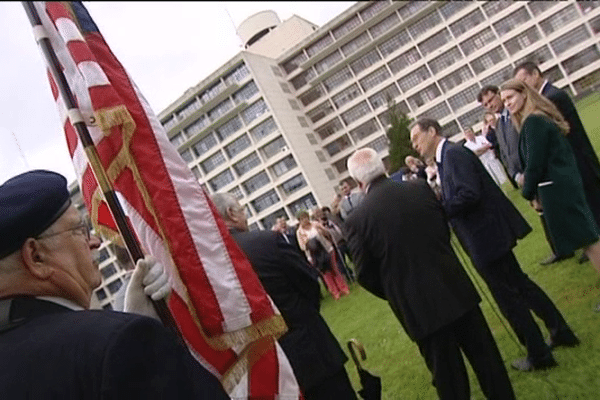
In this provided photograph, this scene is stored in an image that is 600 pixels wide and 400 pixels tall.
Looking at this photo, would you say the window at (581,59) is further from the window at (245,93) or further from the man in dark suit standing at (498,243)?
the man in dark suit standing at (498,243)

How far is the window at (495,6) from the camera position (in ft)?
151

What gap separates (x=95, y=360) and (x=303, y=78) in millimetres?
54744

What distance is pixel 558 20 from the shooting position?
4472 centimetres

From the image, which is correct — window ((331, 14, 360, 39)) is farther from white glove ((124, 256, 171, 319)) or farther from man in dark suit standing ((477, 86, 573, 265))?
white glove ((124, 256, 171, 319))

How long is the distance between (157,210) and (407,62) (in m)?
51.0

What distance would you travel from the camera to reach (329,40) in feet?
168

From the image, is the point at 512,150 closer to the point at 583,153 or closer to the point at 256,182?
the point at 583,153

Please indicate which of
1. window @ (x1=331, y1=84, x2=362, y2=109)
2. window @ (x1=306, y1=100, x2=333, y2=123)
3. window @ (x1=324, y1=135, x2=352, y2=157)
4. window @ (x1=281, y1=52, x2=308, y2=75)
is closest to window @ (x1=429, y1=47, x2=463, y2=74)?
window @ (x1=331, y1=84, x2=362, y2=109)

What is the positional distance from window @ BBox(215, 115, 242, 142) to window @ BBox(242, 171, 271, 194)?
586cm

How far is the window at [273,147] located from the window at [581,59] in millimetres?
28906

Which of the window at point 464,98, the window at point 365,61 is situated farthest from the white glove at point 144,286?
the window at point 365,61

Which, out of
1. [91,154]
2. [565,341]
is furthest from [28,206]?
[565,341]

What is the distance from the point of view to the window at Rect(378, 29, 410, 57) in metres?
49.5

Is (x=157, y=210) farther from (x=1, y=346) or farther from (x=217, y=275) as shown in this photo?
(x=1, y=346)
